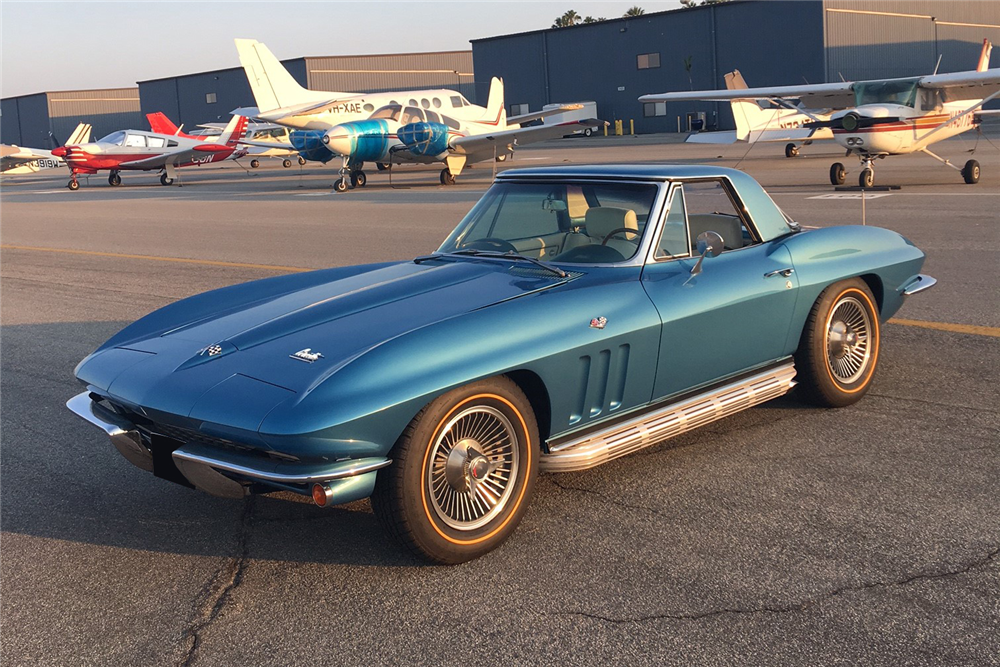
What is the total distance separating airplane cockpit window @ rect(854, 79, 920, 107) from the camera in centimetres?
2294

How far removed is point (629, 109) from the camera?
6806 cm

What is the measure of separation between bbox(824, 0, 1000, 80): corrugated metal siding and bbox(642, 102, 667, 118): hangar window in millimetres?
11199

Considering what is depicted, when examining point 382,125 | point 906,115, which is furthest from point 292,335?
point 382,125

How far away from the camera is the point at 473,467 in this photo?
149 inches

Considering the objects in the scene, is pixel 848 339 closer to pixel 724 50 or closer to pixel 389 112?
pixel 389 112

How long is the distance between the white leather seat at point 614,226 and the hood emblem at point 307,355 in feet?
5.56

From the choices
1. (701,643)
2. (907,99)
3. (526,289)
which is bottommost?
(701,643)

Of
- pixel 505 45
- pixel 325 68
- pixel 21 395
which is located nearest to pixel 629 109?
pixel 505 45

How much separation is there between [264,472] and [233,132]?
140ft

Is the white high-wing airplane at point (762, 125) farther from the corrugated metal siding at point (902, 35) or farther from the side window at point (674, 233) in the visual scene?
the corrugated metal siding at point (902, 35)

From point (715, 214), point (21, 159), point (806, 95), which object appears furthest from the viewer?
point (21, 159)

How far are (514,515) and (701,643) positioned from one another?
101cm

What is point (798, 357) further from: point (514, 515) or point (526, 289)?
point (514, 515)

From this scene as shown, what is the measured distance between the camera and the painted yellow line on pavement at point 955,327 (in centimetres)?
728
